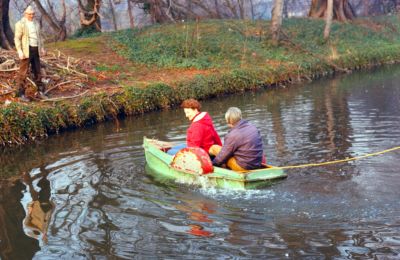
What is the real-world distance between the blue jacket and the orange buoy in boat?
37 cm

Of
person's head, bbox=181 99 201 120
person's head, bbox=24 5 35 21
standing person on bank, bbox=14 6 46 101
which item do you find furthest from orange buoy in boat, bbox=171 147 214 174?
standing person on bank, bbox=14 6 46 101

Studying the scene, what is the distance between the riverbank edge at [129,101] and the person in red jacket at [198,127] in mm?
5660

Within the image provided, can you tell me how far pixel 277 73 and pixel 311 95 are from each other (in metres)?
3.24

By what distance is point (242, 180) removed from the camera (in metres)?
7.62

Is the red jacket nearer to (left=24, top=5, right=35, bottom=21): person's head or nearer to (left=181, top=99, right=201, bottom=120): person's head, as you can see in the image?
(left=181, top=99, right=201, bottom=120): person's head

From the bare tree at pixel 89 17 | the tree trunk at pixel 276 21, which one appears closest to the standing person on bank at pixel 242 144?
the tree trunk at pixel 276 21

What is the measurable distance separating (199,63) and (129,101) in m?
6.21

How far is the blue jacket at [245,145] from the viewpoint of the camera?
7.96 m

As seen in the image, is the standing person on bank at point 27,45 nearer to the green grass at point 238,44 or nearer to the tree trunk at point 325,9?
the green grass at point 238,44

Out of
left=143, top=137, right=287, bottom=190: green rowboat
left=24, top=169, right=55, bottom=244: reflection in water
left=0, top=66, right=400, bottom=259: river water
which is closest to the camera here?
left=0, top=66, right=400, bottom=259: river water

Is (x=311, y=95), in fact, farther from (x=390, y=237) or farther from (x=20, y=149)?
(x=390, y=237)

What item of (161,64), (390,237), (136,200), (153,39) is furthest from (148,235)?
(153,39)

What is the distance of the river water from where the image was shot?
19.9 ft

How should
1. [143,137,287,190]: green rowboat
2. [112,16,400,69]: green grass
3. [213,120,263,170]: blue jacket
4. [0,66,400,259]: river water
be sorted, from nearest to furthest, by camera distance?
[0,66,400,259]: river water < [143,137,287,190]: green rowboat < [213,120,263,170]: blue jacket < [112,16,400,69]: green grass
